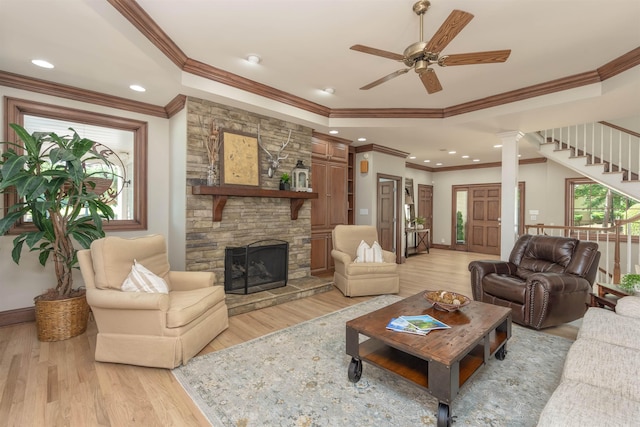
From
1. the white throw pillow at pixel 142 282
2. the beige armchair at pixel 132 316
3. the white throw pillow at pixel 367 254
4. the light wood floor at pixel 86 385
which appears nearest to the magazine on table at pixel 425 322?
the light wood floor at pixel 86 385

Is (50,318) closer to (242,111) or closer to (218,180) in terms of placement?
(218,180)

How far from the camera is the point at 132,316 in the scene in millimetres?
2252

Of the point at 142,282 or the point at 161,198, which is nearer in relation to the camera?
the point at 142,282

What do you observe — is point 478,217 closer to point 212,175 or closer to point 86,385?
point 212,175

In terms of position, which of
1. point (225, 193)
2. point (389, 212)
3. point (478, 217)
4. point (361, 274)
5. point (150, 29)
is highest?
point (150, 29)

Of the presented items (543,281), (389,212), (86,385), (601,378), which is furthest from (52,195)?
(389,212)

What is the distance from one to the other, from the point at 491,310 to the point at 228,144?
11.0ft

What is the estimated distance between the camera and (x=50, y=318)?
2.68 m

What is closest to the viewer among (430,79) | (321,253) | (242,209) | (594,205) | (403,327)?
(403,327)

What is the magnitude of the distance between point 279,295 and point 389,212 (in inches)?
142

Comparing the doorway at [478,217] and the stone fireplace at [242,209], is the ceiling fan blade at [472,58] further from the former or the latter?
the doorway at [478,217]

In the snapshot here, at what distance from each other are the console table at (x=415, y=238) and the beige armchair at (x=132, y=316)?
20.0ft

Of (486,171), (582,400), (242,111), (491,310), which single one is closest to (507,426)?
(582,400)

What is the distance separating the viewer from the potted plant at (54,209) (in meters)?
2.52
